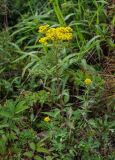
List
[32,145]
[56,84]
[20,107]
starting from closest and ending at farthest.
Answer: [32,145] → [20,107] → [56,84]

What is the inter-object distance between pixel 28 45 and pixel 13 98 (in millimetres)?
702

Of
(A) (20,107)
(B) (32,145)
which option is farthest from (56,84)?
(B) (32,145)

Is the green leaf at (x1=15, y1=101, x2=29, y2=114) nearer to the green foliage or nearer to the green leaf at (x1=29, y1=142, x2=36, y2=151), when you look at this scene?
the green foliage

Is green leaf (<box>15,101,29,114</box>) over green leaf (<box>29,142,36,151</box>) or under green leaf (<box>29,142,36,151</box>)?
over

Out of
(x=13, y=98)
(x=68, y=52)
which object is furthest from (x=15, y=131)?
(x=68, y=52)

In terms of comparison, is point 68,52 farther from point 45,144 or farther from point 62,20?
point 45,144

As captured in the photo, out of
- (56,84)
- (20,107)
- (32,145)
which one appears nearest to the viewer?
(32,145)

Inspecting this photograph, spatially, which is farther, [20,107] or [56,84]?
[56,84]

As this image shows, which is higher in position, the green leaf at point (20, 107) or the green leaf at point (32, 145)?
the green leaf at point (20, 107)

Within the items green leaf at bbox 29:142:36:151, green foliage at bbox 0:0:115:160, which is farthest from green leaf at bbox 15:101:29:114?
green leaf at bbox 29:142:36:151

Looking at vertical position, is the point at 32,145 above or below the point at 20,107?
below

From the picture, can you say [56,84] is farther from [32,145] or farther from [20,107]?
[32,145]

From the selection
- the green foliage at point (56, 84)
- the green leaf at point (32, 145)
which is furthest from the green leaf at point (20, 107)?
the green leaf at point (32, 145)

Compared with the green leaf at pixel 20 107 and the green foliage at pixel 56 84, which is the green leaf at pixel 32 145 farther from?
the green leaf at pixel 20 107
